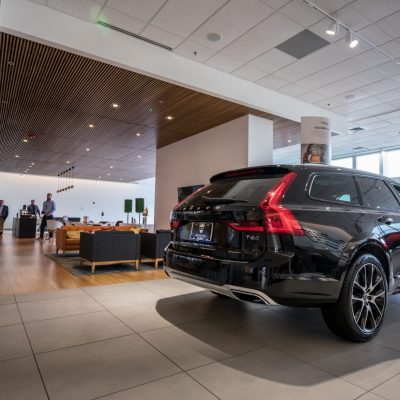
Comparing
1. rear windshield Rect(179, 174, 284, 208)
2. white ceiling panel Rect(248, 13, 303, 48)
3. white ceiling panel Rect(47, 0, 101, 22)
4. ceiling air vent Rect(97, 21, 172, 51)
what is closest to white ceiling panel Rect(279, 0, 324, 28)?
white ceiling panel Rect(248, 13, 303, 48)

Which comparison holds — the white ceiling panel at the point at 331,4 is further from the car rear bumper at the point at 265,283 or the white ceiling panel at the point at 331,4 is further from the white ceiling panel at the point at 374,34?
the car rear bumper at the point at 265,283

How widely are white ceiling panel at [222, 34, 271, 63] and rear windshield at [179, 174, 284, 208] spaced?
3.22 meters

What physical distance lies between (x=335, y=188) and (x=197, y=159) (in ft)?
20.0

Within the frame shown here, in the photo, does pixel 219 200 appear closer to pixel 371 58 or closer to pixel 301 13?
pixel 301 13

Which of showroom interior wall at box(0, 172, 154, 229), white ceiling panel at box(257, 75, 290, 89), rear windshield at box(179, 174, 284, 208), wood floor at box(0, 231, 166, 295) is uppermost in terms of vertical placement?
white ceiling panel at box(257, 75, 290, 89)

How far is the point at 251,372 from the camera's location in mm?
1848

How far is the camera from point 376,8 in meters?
4.14

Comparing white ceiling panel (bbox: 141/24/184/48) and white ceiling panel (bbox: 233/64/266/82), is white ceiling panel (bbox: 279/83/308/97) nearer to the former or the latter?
white ceiling panel (bbox: 233/64/266/82)

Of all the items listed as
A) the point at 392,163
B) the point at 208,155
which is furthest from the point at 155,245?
the point at 392,163

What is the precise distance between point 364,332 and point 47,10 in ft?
17.2

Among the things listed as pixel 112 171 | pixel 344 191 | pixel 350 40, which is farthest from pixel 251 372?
pixel 112 171

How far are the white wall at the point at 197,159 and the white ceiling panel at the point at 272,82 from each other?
31.3 inches

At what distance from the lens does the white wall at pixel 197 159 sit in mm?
7033

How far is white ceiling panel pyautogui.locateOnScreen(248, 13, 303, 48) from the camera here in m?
4.40
